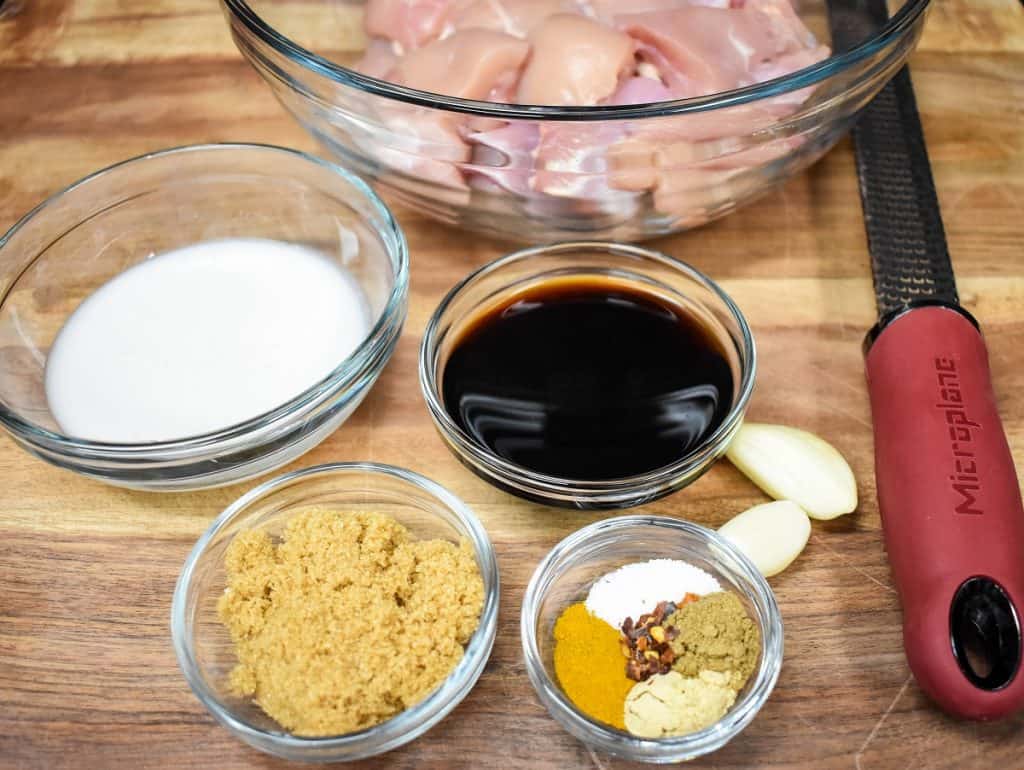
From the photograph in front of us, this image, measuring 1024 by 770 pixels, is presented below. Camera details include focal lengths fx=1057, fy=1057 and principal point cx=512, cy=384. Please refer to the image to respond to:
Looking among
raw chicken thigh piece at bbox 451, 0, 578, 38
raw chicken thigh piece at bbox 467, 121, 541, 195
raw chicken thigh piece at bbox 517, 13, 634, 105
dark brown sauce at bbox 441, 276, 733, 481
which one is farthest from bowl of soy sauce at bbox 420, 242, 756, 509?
raw chicken thigh piece at bbox 451, 0, 578, 38

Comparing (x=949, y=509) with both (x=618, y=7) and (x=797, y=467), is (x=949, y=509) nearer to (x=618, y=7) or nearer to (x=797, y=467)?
(x=797, y=467)

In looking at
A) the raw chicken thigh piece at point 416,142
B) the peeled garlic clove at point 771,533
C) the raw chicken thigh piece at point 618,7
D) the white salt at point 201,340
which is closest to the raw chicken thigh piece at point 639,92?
the raw chicken thigh piece at point 618,7

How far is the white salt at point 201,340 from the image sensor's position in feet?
4.47

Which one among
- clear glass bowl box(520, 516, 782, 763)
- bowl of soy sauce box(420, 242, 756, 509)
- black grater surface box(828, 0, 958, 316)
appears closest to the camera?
clear glass bowl box(520, 516, 782, 763)

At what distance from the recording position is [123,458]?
1223 mm

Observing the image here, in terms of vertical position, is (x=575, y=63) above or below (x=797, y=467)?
above

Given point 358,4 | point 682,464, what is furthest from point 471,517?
point 358,4

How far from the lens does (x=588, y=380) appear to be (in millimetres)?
1372

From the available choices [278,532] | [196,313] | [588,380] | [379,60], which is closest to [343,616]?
[278,532]

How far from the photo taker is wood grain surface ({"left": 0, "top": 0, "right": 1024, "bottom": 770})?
3.71 ft

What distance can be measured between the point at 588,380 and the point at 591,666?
1.31 ft

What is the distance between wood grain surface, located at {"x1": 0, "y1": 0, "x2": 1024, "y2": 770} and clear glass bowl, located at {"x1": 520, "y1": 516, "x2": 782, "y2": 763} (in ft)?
0.20

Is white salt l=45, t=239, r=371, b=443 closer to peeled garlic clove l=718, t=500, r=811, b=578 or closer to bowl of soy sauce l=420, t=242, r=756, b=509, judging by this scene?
bowl of soy sauce l=420, t=242, r=756, b=509

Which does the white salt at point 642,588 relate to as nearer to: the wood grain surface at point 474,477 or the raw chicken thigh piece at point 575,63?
the wood grain surface at point 474,477
